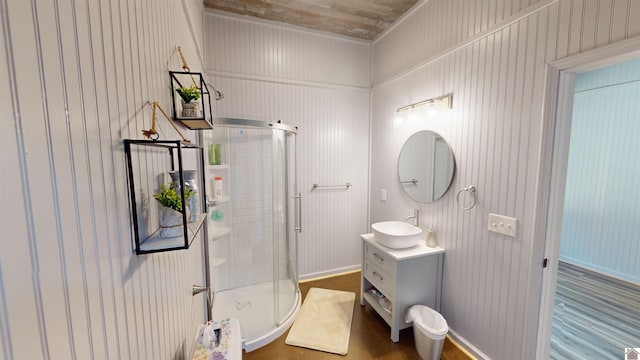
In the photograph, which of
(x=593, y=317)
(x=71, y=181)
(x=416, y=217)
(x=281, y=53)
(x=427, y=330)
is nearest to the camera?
(x=71, y=181)

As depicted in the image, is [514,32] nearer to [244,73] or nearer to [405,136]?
[405,136]

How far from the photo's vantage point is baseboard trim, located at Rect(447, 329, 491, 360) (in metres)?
1.87

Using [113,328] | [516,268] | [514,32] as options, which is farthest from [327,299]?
[514,32]

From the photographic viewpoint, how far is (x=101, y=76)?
55 centimetres

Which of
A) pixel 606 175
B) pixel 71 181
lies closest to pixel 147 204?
pixel 71 181

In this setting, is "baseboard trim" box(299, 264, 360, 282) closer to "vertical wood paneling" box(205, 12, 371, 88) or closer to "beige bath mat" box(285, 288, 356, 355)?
"beige bath mat" box(285, 288, 356, 355)

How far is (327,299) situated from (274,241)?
0.92m

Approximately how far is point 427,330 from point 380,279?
21.9 inches

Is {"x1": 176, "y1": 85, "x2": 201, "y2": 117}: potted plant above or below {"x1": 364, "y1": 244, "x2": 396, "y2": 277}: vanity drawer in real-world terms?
above

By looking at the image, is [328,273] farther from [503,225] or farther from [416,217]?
[503,225]

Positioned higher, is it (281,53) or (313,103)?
(281,53)

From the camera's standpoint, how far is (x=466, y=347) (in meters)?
1.97

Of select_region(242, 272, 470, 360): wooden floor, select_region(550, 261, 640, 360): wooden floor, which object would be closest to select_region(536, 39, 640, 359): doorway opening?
select_region(550, 261, 640, 360): wooden floor

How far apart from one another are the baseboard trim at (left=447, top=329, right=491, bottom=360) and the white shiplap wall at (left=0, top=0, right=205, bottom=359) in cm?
222
